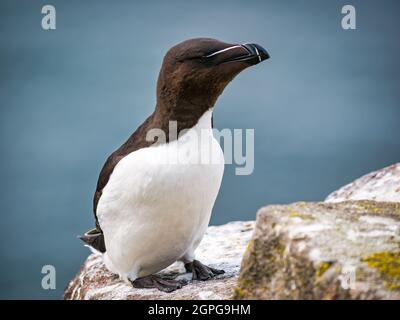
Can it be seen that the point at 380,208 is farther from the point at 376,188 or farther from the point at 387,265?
the point at 376,188

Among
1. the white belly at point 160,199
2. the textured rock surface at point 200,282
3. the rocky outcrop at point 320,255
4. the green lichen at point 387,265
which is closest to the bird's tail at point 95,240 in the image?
the textured rock surface at point 200,282

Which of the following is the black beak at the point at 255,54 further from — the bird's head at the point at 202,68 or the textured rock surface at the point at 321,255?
the textured rock surface at the point at 321,255

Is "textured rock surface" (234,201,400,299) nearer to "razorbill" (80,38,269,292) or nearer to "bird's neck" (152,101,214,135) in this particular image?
"razorbill" (80,38,269,292)

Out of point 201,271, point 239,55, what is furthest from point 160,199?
point 239,55

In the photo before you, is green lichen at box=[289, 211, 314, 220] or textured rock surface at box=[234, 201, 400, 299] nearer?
textured rock surface at box=[234, 201, 400, 299]

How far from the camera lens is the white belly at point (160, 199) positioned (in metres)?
5.62

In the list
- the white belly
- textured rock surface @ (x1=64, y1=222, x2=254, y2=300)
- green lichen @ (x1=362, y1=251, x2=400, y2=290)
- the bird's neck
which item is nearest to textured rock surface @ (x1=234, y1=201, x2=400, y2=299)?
green lichen @ (x1=362, y1=251, x2=400, y2=290)

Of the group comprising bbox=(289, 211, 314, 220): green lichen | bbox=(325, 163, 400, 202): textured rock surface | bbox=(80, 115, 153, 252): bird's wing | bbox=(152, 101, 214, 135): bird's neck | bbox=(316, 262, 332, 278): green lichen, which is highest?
bbox=(152, 101, 214, 135): bird's neck

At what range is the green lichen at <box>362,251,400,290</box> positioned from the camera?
13.3ft

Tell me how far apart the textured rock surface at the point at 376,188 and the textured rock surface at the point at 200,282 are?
55.9 inches

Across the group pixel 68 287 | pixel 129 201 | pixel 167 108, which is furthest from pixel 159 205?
pixel 68 287

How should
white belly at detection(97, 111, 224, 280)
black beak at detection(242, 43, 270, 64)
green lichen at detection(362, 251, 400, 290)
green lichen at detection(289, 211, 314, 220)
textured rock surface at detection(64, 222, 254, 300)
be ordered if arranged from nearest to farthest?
green lichen at detection(362, 251, 400, 290)
green lichen at detection(289, 211, 314, 220)
black beak at detection(242, 43, 270, 64)
white belly at detection(97, 111, 224, 280)
textured rock surface at detection(64, 222, 254, 300)

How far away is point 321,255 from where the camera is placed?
4.18 metres
